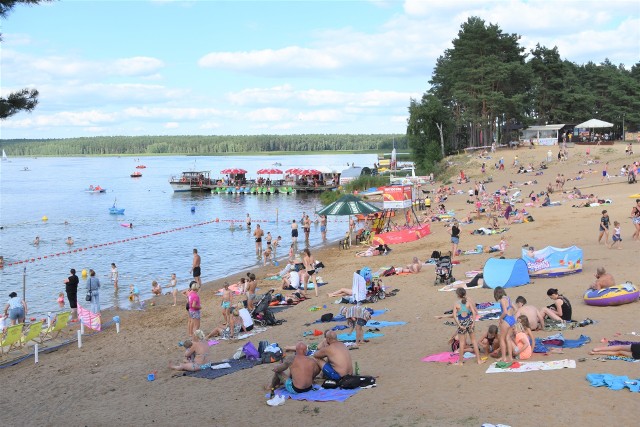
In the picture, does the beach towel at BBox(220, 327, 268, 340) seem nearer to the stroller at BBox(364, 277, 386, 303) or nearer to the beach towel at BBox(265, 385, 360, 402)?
the stroller at BBox(364, 277, 386, 303)

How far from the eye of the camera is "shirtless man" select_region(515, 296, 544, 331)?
10.9m

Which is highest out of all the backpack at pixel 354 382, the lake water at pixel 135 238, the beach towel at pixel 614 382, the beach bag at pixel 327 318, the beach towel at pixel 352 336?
the beach towel at pixel 614 382

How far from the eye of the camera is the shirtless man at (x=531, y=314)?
10.9 meters

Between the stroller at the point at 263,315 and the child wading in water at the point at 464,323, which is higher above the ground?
the child wading in water at the point at 464,323

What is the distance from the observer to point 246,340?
44.2 feet

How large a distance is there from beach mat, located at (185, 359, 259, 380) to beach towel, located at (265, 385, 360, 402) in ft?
5.87

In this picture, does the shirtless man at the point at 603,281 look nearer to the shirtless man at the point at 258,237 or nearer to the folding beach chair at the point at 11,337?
the folding beach chair at the point at 11,337

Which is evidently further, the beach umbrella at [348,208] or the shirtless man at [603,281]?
the beach umbrella at [348,208]

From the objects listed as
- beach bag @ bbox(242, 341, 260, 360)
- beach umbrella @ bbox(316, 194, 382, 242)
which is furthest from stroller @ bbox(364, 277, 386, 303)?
beach umbrella @ bbox(316, 194, 382, 242)

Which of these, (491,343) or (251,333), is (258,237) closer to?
(251,333)

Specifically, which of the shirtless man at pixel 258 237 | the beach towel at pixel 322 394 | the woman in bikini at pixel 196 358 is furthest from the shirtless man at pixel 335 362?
the shirtless man at pixel 258 237

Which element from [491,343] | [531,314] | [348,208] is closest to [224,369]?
[491,343]

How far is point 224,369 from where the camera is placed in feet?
36.6

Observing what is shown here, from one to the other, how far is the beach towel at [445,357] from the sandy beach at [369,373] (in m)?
0.18
